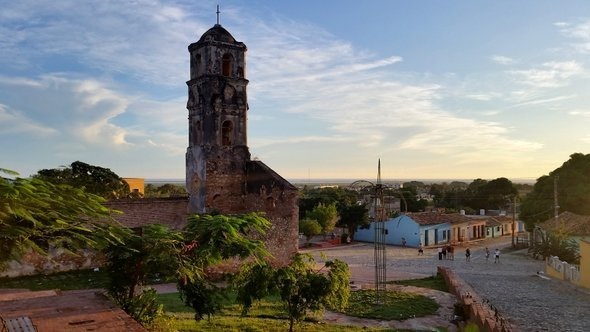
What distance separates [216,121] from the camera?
848 inches

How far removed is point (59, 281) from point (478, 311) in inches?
578

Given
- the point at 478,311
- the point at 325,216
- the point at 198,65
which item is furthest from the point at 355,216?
the point at 478,311

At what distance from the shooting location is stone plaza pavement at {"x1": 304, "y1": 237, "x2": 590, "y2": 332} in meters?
14.2

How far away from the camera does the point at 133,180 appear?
4975cm

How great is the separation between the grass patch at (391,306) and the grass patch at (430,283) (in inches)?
87.6

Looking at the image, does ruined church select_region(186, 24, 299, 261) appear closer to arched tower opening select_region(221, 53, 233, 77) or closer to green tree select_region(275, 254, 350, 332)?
arched tower opening select_region(221, 53, 233, 77)

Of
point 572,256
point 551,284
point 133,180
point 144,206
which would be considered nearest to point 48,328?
point 144,206

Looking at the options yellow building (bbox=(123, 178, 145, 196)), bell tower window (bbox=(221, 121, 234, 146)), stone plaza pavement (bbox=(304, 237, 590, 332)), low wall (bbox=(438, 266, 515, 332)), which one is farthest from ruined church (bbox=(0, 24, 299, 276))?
yellow building (bbox=(123, 178, 145, 196))

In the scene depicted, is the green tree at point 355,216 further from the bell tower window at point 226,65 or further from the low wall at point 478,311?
the bell tower window at point 226,65

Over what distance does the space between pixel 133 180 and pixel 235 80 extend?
31313 millimetres

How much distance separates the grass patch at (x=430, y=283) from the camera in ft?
63.4

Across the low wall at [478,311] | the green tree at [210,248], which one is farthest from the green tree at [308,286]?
the low wall at [478,311]

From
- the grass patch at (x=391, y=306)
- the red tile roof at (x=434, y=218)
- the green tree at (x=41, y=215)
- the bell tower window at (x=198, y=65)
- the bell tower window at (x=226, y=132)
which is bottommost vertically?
the grass patch at (x=391, y=306)

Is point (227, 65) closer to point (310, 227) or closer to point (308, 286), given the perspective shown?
point (308, 286)
